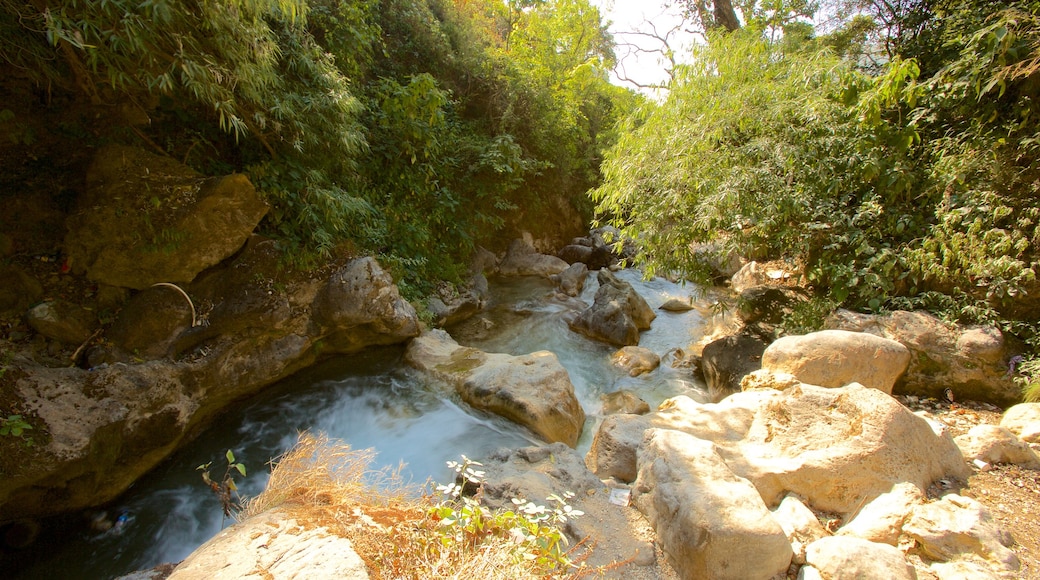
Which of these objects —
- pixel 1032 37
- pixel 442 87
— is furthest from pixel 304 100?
pixel 1032 37

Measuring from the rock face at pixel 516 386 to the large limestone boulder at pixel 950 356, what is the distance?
3.66 metres

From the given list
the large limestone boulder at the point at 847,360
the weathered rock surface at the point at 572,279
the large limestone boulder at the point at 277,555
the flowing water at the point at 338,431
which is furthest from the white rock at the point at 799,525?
the weathered rock surface at the point at 572,279

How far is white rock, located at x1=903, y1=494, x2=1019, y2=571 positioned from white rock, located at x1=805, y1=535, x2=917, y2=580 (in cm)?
40

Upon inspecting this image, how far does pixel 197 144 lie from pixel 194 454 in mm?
3205

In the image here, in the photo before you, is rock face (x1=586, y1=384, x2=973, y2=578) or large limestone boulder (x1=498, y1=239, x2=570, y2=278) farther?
large limestone boulder (x1=498, y1=239, x2=570, y2=278)

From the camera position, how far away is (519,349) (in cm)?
712

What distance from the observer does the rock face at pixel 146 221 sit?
12.1 feet

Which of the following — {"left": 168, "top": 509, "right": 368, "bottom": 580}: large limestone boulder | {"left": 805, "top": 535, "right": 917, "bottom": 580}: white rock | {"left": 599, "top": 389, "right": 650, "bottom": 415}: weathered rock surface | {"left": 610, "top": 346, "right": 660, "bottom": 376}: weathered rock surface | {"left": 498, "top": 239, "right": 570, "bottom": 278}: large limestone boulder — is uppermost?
{"left": 498, "top": 239, "right": 570, "bottom": 278}: large limestone boulder

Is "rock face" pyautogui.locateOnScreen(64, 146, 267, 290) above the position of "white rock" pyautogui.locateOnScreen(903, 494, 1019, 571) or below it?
above

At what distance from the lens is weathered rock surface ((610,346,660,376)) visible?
6.51 m

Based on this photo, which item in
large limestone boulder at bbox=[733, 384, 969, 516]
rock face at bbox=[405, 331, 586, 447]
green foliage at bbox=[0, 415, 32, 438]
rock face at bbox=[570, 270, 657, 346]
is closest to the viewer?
green foliage at bbox=[0, 415, 32, 438]

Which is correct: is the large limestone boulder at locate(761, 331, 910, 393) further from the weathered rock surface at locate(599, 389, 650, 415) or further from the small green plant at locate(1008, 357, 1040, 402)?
the weathered rock surface at locate(599, 389, 650, 415)

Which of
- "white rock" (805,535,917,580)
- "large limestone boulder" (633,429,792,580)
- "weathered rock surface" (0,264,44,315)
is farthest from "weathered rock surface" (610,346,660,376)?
"weathered rock surface" (0,264,44,315)

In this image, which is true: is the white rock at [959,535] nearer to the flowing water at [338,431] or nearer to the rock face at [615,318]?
the flowing water at [338,431]
